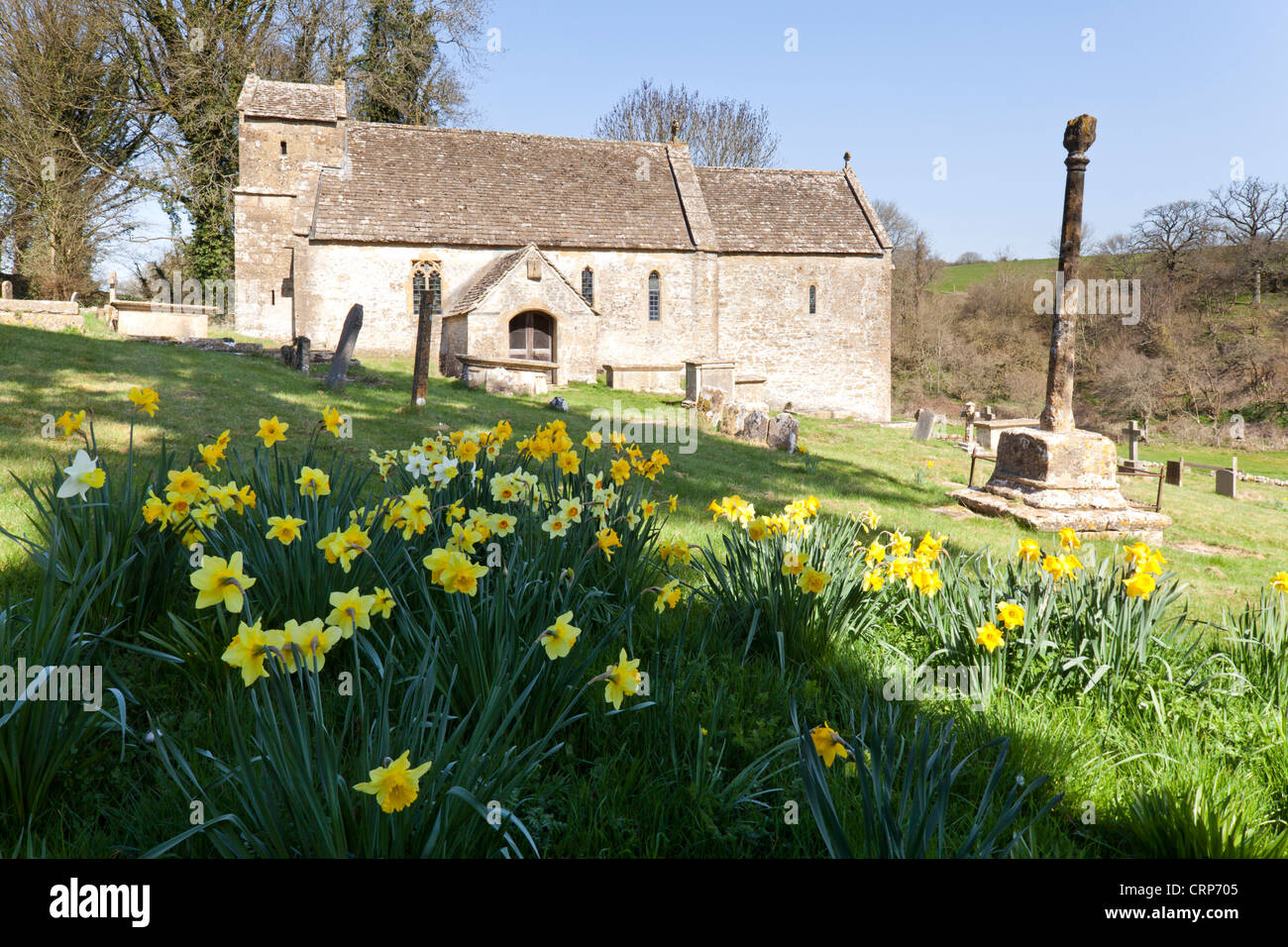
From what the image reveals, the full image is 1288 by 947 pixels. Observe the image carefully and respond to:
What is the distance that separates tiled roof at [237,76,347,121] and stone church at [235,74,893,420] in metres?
0.07

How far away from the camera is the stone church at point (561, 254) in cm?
2567

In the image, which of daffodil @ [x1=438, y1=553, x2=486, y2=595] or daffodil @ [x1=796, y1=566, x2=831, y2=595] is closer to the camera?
daffodil @ [x1=438, y1=553, x2=486, y2=595]

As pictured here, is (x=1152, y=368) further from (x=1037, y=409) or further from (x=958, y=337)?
(x=958, y=337)

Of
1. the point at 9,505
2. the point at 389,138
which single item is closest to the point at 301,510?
the point at 9,505

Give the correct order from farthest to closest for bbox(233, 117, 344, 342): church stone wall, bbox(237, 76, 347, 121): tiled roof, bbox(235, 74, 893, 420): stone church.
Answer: bbox(233, 117, 344, 342): church stone wall < bbox(237, 76, 347, 121): tiled roof < bbox(235, 74, 893, 420): stone church

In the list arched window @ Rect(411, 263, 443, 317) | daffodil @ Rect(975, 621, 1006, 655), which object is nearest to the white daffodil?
daffodil @ Rect(975, 621, 1006, 655)

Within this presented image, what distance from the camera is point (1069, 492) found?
28.1 feet

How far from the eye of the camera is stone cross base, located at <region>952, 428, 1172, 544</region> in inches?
327

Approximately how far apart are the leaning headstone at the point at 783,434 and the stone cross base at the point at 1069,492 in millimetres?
5608

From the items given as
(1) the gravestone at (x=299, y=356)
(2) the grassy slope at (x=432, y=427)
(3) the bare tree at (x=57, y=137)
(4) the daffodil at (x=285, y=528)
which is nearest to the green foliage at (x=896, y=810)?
(4) the daffodil at (x=285, y=528)

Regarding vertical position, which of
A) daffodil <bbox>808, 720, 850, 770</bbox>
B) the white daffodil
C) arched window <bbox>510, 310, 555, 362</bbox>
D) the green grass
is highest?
arched window <bbox>510, 310, 555, 362</bbox>

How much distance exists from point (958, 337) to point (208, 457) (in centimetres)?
4684

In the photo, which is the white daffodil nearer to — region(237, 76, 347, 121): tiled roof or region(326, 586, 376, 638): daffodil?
region(326, 586, 376, 638): daffodil

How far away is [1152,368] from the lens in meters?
36.7
